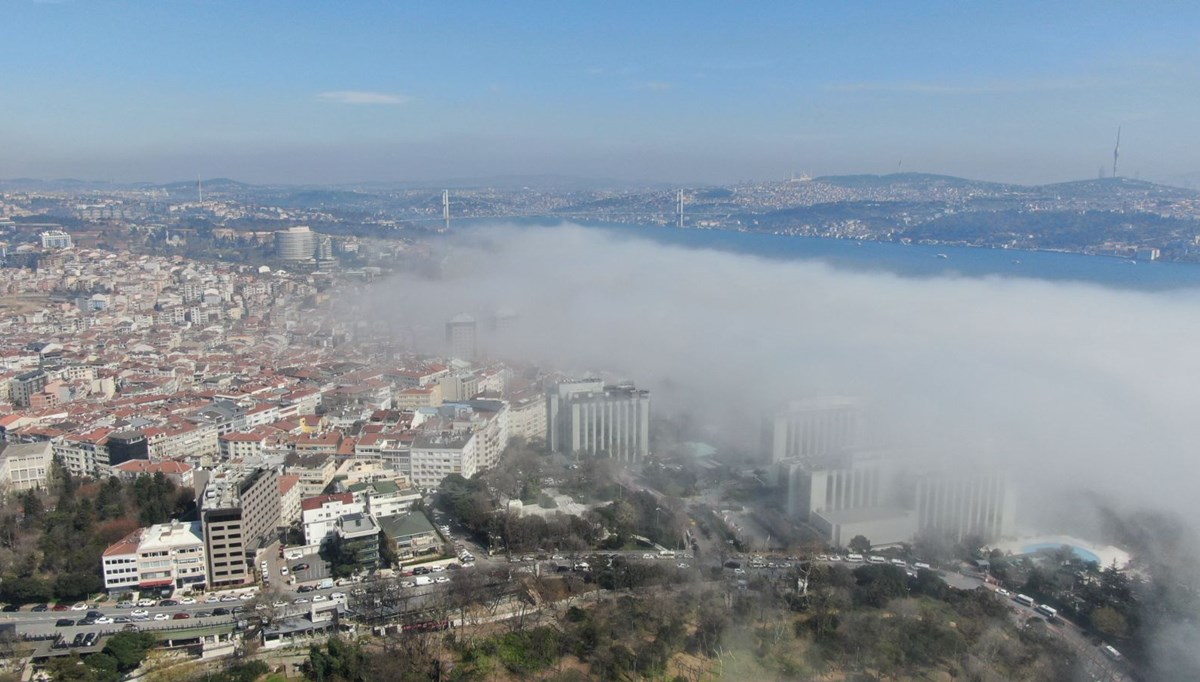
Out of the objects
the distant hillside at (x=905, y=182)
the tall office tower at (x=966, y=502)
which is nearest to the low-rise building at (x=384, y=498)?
the tall office tower at (x=966, y=502)

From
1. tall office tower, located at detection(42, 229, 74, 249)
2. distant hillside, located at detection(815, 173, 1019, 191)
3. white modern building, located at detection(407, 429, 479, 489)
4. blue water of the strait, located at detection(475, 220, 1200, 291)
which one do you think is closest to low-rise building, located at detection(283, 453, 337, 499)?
white modern building, located at detection(407, 429, 479, 489)

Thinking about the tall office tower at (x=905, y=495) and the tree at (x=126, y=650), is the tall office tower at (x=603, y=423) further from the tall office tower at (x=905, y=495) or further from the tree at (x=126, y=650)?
the tree at (x=126, y=650)

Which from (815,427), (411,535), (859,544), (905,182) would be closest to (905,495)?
(859,544)

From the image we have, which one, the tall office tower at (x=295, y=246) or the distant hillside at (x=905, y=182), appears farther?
the distant hillside at (x=905, y=182)

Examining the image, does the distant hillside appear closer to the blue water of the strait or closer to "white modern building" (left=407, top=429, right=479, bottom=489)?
the blue water of the strait

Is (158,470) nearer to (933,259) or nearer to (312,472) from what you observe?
(312,472)

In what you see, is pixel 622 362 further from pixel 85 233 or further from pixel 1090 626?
pixel 85 233
